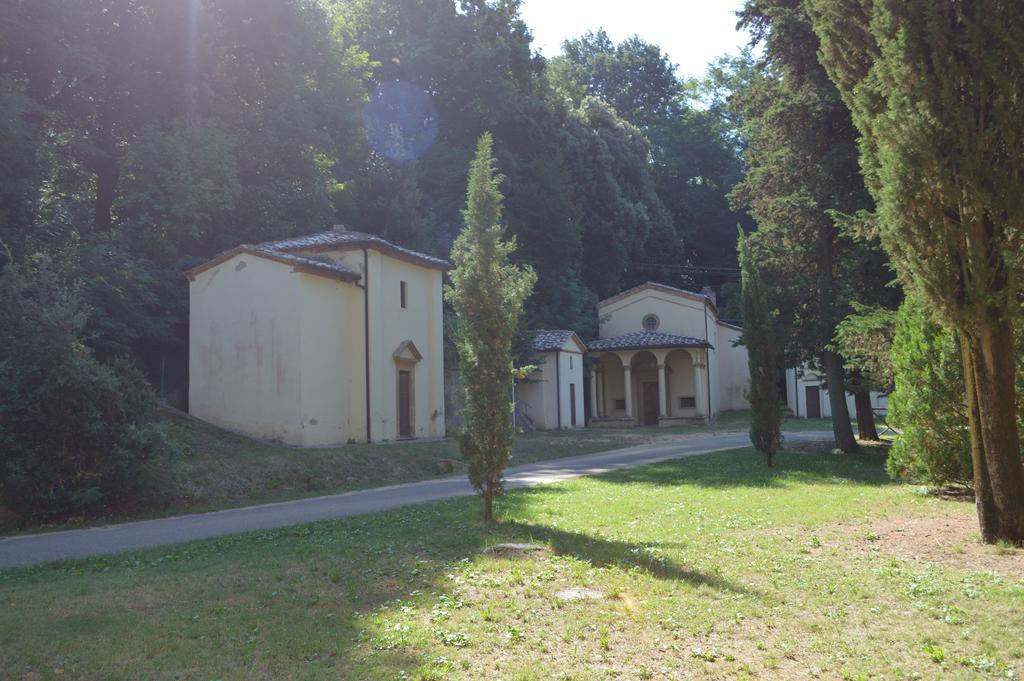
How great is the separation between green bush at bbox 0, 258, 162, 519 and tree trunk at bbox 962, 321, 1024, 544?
12730 mm

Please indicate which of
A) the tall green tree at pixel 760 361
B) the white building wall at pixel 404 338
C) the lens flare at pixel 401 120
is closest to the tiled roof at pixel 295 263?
the white building wall at pixel 404 338

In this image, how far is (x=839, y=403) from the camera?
2217cm

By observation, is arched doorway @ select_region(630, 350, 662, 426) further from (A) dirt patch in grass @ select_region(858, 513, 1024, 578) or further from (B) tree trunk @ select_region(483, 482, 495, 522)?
(B) tree trunk @ select_region(483, 482, 495, 522)

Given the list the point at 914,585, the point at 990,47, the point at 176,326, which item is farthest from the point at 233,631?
the point at 176,326

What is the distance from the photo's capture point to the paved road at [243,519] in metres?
10.6

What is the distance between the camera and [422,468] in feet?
68.8

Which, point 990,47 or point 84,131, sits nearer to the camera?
point 990,47

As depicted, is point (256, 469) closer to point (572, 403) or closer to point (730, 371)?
point (572, 403)

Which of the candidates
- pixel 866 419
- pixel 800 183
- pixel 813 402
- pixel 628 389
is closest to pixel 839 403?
pixel 866 419

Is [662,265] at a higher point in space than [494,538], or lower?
higher

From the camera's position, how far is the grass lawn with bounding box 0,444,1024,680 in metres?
5.34

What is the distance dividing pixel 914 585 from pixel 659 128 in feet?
211

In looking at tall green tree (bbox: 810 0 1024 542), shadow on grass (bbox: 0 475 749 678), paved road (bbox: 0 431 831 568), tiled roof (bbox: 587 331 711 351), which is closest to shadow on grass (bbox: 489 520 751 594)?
shadow on grass (bbox: 0 475 749 678)

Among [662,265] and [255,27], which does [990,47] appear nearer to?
[255,27]
